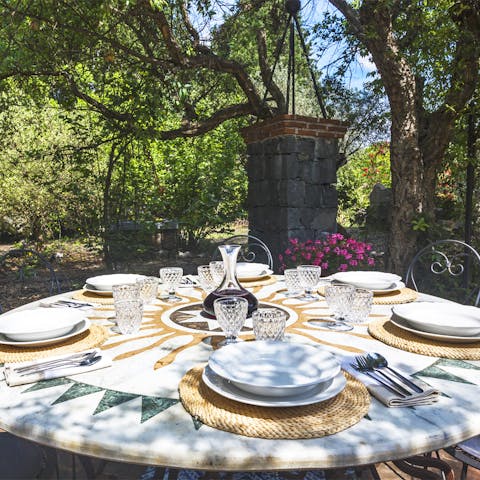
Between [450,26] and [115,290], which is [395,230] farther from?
[115,290]

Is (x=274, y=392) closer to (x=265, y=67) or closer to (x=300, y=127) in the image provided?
(x=300, y=127)

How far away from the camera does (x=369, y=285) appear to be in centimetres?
168

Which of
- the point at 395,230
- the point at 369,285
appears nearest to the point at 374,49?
the point at 395,230

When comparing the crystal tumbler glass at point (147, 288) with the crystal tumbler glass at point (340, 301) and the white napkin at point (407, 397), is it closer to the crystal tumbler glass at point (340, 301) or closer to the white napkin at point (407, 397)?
the crystal tumbler glass at point (340, 301)

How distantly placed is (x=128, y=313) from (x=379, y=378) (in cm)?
67

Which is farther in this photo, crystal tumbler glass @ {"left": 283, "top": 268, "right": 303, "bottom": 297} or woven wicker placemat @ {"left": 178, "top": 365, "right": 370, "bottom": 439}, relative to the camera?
crystal tumbler glass @ {"left": 283, "top": 268, "right": 303, "bottom": 297}

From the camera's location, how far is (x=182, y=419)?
78 cm

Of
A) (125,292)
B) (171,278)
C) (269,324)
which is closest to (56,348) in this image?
(125,292)

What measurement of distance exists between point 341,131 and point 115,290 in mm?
3341

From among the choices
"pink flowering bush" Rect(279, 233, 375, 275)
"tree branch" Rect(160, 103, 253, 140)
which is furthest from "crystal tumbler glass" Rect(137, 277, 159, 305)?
"tree branch" Rect(160, 103, 253, 140)

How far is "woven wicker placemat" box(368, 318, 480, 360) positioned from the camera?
1.07 m

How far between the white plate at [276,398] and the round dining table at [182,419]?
7cm

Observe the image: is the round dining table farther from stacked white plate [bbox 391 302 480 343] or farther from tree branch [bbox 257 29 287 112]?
tree branch [bbox 257 29 287 112]

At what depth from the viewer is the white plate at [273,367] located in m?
0.79
